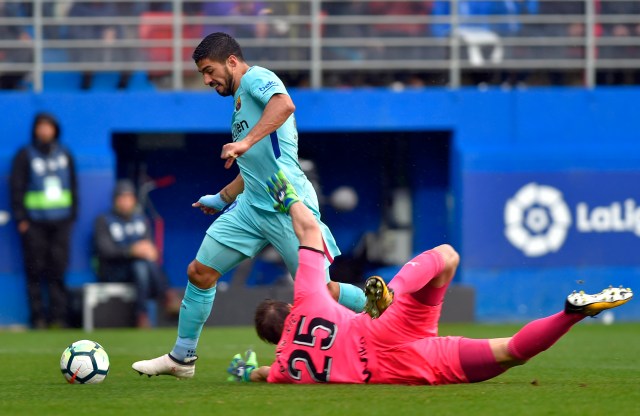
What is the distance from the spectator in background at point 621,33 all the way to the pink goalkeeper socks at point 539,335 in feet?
34.8

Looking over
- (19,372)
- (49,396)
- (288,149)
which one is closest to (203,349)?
(19,372)

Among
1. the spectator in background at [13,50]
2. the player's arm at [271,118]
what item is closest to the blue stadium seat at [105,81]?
the spectator in background at [13,50]

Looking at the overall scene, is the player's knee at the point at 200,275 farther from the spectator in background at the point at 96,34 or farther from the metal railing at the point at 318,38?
the spectator in background at the point at 96,34

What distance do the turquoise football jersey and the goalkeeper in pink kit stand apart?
937 millimetres

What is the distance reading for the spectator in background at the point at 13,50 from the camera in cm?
1600

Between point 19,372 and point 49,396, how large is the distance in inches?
80.3

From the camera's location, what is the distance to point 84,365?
7.50m

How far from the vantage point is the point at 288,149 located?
8008 mm

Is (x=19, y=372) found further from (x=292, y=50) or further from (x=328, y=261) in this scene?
(x=292, y=50)

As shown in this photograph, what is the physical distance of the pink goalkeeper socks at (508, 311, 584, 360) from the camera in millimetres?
6402

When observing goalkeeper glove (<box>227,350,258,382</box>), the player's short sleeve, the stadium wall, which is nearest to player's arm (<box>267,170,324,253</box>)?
the player's short sleeve

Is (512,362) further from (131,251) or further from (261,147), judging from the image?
(131,251)

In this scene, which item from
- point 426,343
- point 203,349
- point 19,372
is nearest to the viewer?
point 426,343

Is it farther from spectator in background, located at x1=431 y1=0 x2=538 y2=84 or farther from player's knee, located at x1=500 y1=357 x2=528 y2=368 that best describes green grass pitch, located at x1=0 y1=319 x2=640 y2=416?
spectator in background, located at x1=431 y1=0 x2=538 y2=84
